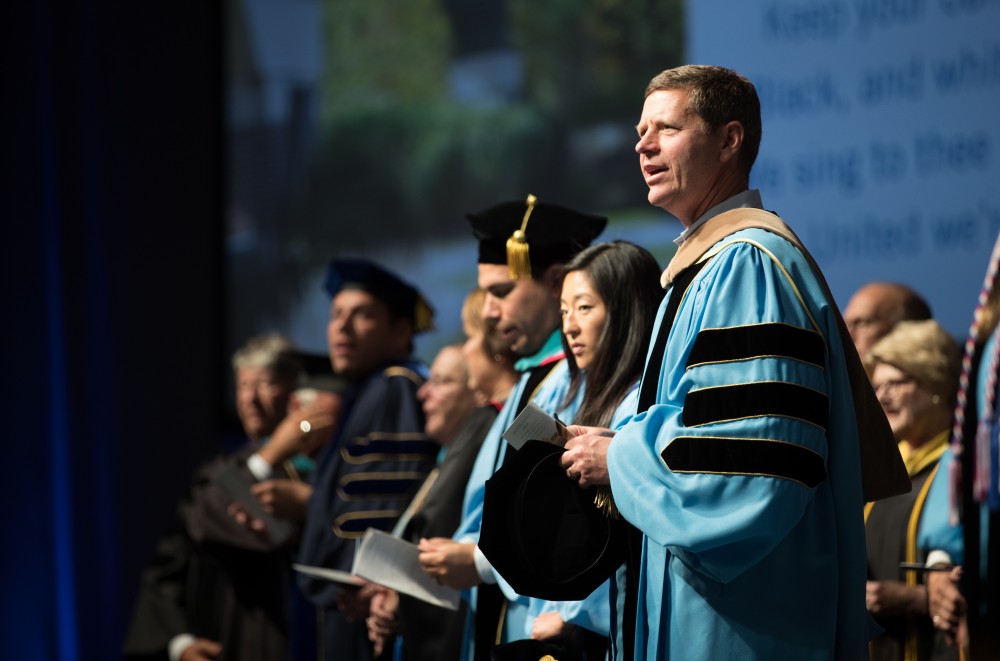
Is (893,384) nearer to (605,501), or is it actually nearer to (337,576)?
(605,501)

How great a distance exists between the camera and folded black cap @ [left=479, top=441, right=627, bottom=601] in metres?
2.46

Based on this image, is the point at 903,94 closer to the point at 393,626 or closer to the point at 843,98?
the point at 843,98

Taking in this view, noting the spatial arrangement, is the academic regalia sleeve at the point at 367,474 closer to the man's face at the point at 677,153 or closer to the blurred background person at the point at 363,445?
the blurred background person at the point at 363,445

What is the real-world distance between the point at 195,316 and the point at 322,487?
10.6 feet

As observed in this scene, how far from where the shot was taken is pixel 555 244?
3373 millimetres

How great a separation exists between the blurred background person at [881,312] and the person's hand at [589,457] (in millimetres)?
1882

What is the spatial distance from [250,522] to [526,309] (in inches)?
80.2

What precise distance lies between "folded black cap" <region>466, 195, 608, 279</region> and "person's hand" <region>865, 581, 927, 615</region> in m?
1.16

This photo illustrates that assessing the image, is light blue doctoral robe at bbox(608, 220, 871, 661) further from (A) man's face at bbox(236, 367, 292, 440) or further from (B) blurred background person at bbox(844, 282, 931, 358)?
(A) man's face at bbox(236, 367, 292, 440)

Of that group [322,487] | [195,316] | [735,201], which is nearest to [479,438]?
[322,487]

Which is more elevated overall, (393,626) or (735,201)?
(735,201)

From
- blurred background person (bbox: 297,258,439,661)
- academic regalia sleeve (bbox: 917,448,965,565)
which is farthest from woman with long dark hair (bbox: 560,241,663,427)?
blurred background person (bbox: 297,258,439,661)

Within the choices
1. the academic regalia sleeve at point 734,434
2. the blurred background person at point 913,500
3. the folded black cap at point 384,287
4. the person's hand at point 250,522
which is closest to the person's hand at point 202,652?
the person's hand at point 250,522

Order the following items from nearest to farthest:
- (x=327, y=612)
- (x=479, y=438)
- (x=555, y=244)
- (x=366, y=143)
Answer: (x=555, y=244) → (x=479, y=438) → (x=327, y=612) → (x=366, y=143)
